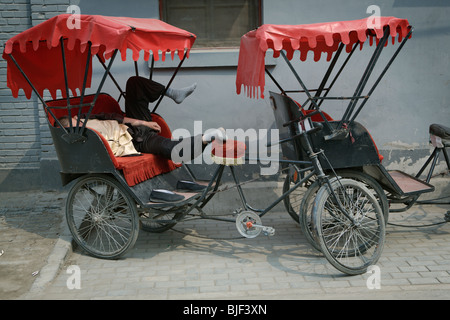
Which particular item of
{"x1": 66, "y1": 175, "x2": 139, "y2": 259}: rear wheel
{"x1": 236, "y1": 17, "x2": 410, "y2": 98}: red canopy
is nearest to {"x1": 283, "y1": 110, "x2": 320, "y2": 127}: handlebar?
{"x1": 236, "y1": 17, "x2": 410, "y2": 98}: red canopy

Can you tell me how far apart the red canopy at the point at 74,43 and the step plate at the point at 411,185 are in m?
2.61

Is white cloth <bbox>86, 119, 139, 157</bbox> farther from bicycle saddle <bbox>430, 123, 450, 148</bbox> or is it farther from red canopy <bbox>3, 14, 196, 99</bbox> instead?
bicycle saddle <bbox>430, 123, 450, 148</bbox>

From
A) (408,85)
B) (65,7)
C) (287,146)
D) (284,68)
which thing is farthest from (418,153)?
(65,7)

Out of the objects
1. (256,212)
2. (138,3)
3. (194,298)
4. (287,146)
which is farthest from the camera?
(138,3)

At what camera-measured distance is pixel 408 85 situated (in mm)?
6785

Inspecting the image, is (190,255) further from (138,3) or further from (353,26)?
(138,3)

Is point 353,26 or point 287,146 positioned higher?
point 353,26

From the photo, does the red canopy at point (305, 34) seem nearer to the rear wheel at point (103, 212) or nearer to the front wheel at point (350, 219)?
the front wheel at point (350, 219)

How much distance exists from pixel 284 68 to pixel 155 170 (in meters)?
2.58

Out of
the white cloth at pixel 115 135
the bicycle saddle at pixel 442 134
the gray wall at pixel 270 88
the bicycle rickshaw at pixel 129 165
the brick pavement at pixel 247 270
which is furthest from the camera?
the gray wall at pixel 270 88

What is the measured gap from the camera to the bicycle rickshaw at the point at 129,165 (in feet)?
14.0

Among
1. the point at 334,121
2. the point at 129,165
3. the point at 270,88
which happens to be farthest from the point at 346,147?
the point at 270,88

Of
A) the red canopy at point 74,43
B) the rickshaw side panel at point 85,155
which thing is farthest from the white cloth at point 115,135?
the red canopy at point 74,43

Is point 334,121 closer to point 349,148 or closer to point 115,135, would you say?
point 349,148
